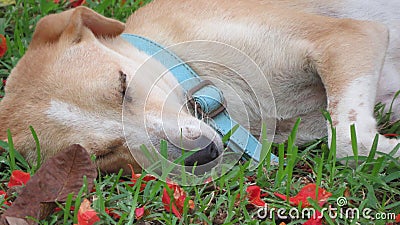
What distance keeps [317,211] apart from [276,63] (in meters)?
1.05

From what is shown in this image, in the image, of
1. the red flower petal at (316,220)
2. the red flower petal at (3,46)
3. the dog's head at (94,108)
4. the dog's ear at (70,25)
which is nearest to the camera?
the red flower petal at (316,220)

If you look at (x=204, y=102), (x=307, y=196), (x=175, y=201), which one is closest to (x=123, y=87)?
(x=204, y=102)

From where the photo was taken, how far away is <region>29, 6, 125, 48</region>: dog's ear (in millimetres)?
3723

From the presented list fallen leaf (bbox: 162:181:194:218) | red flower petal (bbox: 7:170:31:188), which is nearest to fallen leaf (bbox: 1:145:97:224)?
red flower petal (bbox: 7:170:31:188)

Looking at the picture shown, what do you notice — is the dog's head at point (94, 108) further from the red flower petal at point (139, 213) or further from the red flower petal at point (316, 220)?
the red flower petal at point (316, 220)

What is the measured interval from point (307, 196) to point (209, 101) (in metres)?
0.84

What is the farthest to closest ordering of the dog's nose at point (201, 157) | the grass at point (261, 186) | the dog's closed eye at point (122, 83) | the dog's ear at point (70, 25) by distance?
1. the dog's ear at point (70, 25)
2. the dog's closed eye at point (122, 83)
3. the dog's nose at point (201, 157)
4. the grass at point (261, 186)

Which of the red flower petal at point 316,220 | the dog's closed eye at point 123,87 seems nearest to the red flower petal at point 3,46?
the dog's closed eye at point 123,87

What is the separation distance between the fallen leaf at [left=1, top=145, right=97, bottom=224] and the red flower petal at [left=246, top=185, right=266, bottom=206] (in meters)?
0.70

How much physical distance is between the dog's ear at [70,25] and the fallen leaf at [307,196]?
142 cm

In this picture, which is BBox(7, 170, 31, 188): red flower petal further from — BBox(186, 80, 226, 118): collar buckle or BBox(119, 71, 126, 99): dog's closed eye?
BBox(186, 80, 226, 118): collar buckle

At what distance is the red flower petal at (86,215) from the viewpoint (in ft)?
9.35

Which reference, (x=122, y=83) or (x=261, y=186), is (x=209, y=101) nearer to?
(x=122, y=83)

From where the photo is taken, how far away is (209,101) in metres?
3.59
